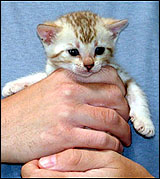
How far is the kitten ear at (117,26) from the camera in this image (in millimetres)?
1608

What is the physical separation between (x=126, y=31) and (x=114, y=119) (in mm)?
569

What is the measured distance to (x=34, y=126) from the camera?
4.32 feet

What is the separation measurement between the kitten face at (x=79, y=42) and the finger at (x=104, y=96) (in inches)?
3.9

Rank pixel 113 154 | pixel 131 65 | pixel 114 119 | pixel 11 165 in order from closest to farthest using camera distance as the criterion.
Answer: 1. pixel 113 154
2. pixel 114 119
3. pixel 11 165
4. pixel 131 65

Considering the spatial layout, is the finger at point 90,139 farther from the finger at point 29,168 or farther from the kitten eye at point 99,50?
the kitten eye at point 99,50

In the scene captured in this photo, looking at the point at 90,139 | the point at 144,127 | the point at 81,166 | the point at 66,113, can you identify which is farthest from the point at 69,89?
the point at 144,127

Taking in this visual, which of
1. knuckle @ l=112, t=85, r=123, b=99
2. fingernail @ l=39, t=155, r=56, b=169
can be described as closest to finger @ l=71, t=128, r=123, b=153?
fingernail @ l=39, t=155, r=56, b=169

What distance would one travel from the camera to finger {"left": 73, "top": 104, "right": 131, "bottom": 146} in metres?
1.33

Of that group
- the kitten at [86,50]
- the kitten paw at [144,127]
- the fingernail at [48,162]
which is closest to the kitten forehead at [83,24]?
the kitten at [86,50]

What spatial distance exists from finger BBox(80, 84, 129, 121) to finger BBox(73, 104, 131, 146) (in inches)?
2.3

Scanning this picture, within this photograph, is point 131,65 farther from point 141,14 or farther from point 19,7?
point 19,7

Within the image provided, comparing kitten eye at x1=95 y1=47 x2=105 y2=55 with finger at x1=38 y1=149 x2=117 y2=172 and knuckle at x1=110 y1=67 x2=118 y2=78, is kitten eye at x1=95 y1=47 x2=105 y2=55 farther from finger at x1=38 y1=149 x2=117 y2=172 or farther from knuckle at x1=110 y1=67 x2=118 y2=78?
finger at x1=38 y1=149 x2=117 y2=172

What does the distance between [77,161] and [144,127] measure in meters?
0.49

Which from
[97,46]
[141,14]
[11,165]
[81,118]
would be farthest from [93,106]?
[141,14]
